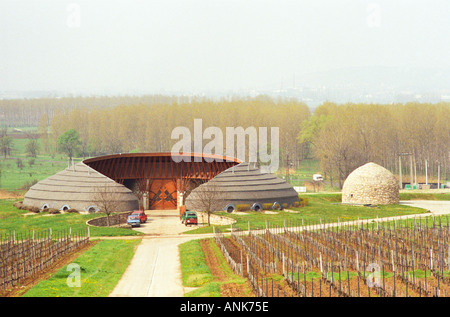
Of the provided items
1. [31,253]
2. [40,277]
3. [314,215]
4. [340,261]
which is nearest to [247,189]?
[314,215]

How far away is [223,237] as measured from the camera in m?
48.7

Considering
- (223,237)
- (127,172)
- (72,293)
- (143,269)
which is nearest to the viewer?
(72,293)

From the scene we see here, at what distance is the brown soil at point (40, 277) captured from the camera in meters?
29.9

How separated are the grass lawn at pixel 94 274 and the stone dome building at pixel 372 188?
145ft

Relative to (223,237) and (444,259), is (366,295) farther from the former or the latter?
(223,237)

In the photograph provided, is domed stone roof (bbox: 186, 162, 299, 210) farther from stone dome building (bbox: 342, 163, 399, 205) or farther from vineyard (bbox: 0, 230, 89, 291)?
vineyard (bbox: 0, 230, 89, 291)

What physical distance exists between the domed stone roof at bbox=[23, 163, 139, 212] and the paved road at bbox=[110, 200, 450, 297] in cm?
529

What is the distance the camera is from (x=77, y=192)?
67250 mm

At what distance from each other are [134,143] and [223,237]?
128 metres

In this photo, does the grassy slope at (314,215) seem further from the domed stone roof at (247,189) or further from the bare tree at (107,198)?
the bare tree at (107,198)

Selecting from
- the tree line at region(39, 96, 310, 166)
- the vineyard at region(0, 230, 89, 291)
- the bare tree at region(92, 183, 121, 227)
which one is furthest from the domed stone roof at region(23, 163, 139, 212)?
the tree line at region(39, 96, 310, 166)

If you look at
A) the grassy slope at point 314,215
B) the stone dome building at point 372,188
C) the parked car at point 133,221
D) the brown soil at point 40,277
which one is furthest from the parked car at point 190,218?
the stone dome building at point 372,188

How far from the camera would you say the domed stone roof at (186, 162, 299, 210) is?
67500 millimetres
